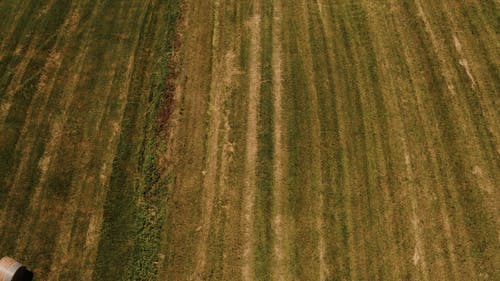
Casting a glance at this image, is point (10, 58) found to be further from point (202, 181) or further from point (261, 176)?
point (261, 176)

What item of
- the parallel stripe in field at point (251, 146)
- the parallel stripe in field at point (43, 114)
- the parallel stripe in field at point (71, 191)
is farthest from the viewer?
the parallel stripe in field at point (43, 114)

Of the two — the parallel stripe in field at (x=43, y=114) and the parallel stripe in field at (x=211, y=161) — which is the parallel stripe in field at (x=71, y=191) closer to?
the parallel stripe in field at (x=43, y=114)

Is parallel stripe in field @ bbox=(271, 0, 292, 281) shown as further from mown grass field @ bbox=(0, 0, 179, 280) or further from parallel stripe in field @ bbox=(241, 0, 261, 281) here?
mown grass field @ bbox=(0, 0, 179, 280)

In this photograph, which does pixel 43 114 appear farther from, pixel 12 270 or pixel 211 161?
pixel 211 161

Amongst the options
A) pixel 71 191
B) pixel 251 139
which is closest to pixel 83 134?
pixel 71 191

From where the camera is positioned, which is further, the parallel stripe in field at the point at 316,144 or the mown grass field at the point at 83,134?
the mown grass field at the point at 83,134

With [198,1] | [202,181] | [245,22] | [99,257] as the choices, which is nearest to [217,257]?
[202,181]

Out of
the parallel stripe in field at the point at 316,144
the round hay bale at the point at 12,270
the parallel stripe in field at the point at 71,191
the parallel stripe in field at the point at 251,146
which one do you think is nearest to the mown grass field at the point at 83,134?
the parallel stripe in field at the point at 71,191
